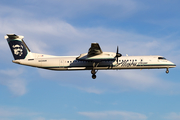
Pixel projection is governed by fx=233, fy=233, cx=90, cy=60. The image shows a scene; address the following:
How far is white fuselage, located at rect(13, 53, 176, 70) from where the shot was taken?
28.6m

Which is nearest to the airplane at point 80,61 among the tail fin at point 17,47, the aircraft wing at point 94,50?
the tail fin at point 17,47

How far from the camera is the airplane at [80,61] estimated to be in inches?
1125

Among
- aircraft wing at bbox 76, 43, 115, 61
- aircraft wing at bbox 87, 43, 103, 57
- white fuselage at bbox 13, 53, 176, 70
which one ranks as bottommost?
white fuselage at bbox 13, 53, 176, 70

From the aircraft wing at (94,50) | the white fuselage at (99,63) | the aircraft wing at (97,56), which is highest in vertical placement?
the aircraft wing at (94,50)

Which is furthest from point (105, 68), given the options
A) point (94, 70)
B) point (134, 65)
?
point (134, 65)

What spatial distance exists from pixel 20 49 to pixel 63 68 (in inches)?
239

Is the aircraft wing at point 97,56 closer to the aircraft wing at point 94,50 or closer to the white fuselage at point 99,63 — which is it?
the aircraft wing at point 94,50

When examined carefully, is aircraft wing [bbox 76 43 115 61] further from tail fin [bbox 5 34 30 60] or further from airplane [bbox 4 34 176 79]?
tail fin [bbox 5 34 30 60]

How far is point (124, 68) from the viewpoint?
28969 millimetres

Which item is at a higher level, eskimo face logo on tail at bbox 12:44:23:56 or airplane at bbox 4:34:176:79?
eskimo face logo on tail at bbox 12:44:23:56

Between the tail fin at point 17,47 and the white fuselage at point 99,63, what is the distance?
0.71 m

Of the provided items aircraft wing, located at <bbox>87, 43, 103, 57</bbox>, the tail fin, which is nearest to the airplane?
the tail fin

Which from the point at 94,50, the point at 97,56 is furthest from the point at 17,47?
the point at 97,56

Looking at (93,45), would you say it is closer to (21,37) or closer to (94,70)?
(94,70)
